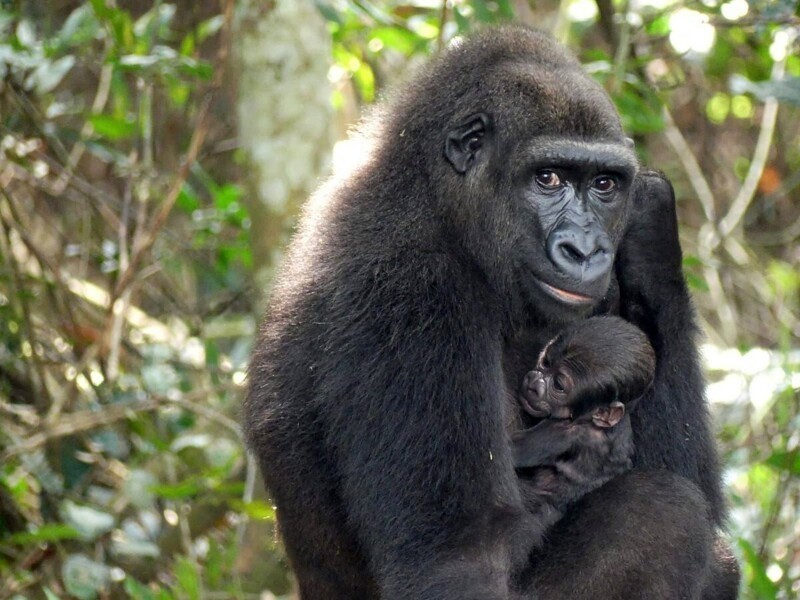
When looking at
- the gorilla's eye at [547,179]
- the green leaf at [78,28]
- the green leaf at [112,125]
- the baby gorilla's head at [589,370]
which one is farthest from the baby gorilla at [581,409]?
the green leaf at [112,125]

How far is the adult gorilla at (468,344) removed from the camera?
396cm

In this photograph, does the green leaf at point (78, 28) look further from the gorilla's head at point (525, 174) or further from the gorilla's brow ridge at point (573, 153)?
the gorilla's brow ridge at point (573, 153)

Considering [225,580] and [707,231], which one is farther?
[707,231]

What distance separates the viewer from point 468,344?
13.4ft

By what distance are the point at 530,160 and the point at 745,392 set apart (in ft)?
10.5

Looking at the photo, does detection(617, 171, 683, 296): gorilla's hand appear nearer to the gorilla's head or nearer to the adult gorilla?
the adult gorilla

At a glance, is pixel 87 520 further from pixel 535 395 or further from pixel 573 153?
pixel 573 153

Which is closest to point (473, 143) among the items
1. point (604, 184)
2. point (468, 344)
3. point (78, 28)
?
point (604, 184)

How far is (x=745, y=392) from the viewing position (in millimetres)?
6969

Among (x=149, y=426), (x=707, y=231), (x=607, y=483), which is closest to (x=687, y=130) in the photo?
(x=707, y=231)

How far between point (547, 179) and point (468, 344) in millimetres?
771

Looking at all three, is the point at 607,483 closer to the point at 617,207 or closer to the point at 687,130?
the point at 617,207

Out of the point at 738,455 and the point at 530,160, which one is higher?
the point at 530,160

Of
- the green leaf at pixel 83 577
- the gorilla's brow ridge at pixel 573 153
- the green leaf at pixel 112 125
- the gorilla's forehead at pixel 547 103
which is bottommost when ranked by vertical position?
the green leaf at pixel 83 577
